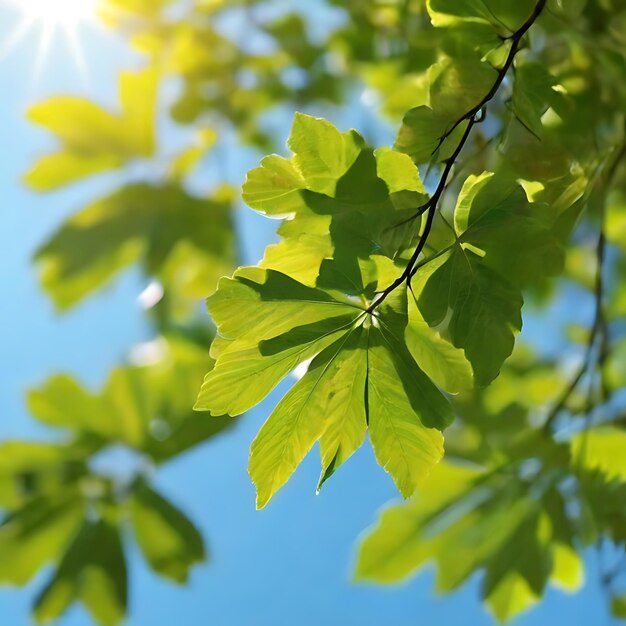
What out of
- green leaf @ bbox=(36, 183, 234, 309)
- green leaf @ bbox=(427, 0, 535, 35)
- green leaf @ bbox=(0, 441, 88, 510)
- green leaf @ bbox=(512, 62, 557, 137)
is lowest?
green leaf @ bbox=(512, 62, 557, 137)

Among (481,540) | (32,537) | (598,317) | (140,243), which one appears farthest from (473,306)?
(140,243)

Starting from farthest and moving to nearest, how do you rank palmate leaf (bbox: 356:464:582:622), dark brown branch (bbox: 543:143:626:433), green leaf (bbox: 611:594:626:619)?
green leaf (bbox: 611:594:626:619) < palmate leaf (bbox: 356:464:582:622) < dark brown branch (bbox: 543:143:626:433)

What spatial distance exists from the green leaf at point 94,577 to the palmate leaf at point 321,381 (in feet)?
2.65

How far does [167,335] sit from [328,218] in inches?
36.7

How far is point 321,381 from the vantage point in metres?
0.45

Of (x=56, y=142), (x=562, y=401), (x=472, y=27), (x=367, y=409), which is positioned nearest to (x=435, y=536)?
(x=562, y=401)

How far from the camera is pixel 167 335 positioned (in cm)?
133

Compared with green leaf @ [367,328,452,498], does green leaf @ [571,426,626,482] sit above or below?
above

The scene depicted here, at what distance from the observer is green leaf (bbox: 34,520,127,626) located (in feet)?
3.68

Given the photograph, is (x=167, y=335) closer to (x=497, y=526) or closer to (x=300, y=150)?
(x=497, y=526)

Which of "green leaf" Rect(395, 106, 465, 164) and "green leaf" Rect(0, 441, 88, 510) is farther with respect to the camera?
"green leaf" Rect(0, 441, 88, 510)

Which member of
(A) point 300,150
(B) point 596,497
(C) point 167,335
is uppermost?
(C) point 167,335

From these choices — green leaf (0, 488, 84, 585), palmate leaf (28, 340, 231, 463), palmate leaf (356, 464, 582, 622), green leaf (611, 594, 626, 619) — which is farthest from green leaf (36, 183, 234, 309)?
green leaf (611, 594, 626, 619)

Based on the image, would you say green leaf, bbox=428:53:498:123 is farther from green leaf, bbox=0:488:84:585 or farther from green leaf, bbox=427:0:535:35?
green leaf, bbox=0:488:84:585
